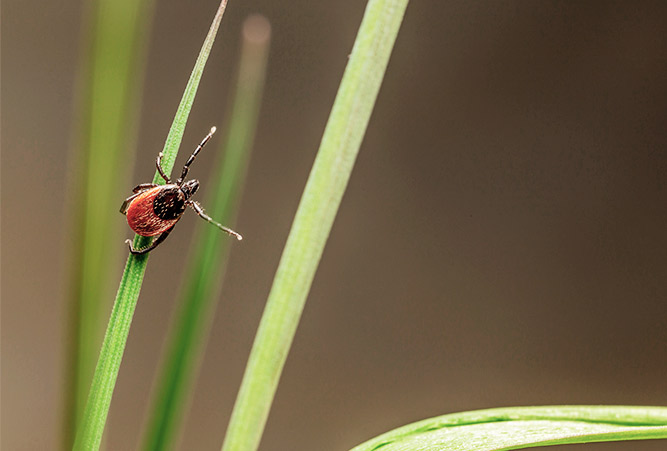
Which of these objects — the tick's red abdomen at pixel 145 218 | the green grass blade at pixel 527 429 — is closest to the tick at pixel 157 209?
the tick's red abdomen at pixel 145 218

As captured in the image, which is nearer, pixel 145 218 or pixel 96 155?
pixel 96 155

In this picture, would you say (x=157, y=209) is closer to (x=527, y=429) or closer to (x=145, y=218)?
(x=145, y=218)

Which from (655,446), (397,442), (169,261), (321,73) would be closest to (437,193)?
(321,73)

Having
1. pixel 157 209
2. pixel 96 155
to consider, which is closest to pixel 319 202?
pixel 96 155

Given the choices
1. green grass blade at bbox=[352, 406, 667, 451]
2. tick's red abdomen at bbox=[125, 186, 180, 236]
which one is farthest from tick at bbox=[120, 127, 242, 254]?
green grass blade at bbox=[352, 406, 667, 451]

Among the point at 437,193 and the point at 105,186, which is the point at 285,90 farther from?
the point at 105,186
